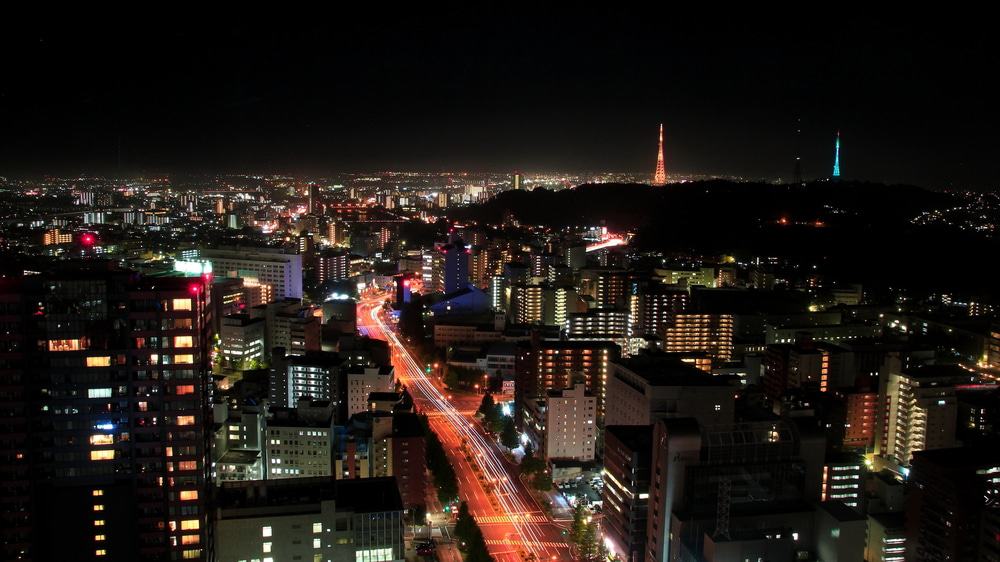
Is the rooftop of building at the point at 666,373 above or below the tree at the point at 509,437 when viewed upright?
above

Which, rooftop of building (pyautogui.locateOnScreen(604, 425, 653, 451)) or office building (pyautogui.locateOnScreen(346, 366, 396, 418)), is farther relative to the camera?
office building (pyautogui.locateOnScreen(346, 366, 396, 418))

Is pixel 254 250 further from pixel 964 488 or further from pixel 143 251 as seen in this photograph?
pixel 964 488

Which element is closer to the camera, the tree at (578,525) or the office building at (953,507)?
the office building at (953,507)

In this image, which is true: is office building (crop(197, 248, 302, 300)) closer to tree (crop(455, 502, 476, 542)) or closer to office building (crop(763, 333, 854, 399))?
office building (crop(763, 333, 854, 399))

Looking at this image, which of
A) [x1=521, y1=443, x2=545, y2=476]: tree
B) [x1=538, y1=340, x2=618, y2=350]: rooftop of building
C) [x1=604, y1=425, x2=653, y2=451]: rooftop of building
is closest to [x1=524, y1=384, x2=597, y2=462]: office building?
[x1=521, y1=443, x2=545, y2=476]: tree

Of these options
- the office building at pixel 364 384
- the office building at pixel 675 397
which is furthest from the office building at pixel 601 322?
the office building at pixel 675 397

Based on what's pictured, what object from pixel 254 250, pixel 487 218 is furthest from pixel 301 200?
pixel 254 250

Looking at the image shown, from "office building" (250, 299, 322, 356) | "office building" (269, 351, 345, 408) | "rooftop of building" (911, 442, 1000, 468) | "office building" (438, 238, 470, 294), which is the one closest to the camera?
"rooftop of building" (911, 442, 1000, 468)

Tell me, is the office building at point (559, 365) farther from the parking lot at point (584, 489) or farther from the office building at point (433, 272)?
the office building at point (433, 272)
